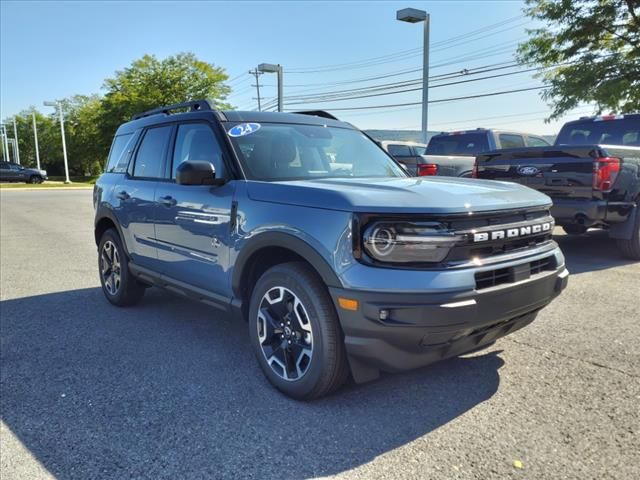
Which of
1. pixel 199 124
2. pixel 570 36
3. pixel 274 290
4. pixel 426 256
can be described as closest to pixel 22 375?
pixel 274 290

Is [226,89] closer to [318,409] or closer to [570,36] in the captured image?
[570,36]

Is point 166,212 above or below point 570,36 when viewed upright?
below

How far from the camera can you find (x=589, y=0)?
1591cm

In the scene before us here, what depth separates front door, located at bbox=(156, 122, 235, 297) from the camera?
368 centimetres

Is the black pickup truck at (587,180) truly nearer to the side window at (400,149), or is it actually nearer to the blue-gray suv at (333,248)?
the blue-gray suv at (333,248)

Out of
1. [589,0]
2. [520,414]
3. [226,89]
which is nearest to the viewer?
[520,414]

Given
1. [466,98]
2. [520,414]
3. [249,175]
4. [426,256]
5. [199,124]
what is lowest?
[520,414]

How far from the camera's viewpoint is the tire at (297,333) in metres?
2.92

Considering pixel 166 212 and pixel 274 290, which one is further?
pixel 166 212

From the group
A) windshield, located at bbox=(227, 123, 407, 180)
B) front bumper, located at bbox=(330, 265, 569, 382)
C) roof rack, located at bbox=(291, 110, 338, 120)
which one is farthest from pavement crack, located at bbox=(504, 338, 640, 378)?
roof rack, located at bbox=(291, 110, 338, 120)

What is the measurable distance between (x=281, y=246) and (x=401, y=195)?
0.78 m

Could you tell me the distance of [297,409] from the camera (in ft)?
10.1

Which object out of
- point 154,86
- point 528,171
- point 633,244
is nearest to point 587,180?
point 528,171

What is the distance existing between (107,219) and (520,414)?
14.9 feet
